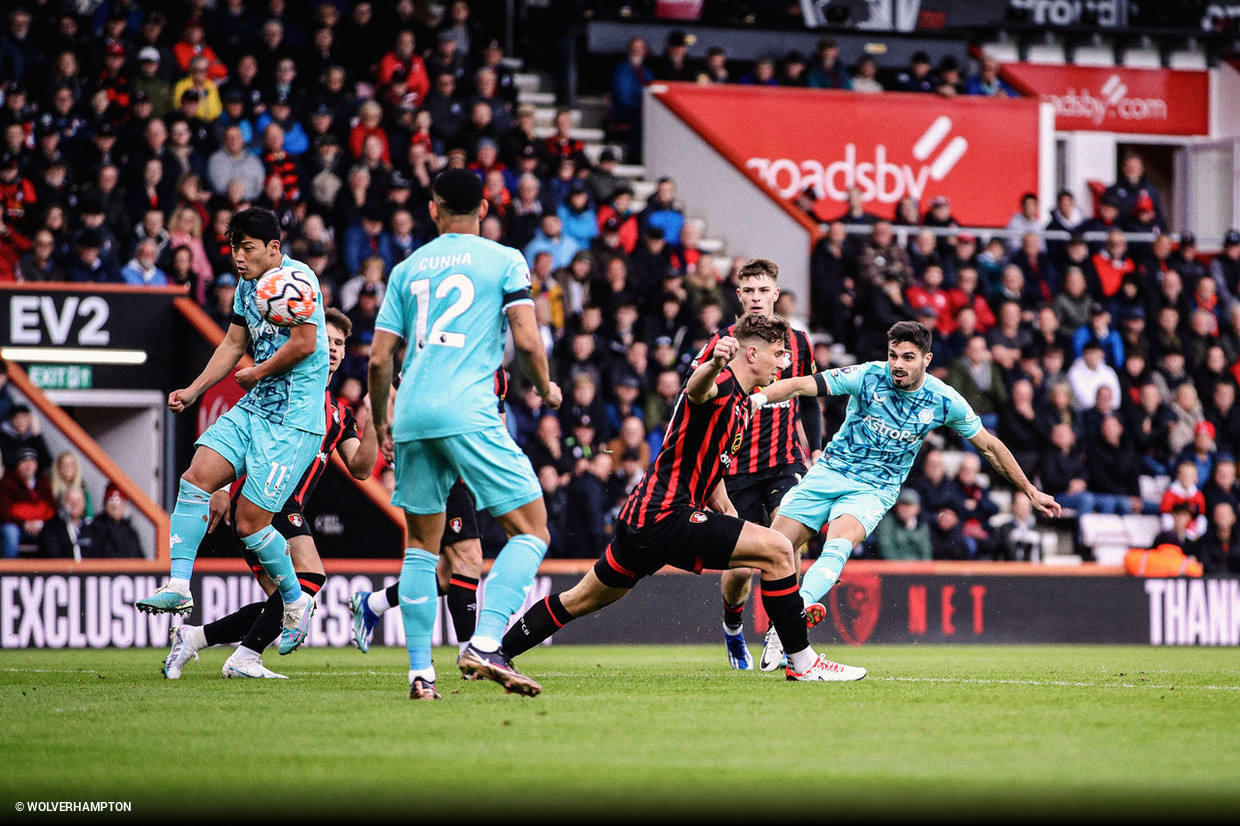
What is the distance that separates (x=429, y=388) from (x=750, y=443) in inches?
144

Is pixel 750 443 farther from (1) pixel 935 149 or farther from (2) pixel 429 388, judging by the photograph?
(1) pixel 935 149

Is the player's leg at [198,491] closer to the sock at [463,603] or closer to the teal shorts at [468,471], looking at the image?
the sock at [463,603]

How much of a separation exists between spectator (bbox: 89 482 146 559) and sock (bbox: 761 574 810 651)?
7605mm

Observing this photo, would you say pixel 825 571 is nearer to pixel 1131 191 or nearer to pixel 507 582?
pixel 507 582

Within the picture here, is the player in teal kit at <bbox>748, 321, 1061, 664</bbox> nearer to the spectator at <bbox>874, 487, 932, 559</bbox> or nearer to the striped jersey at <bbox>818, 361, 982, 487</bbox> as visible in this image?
the striped jersey at <bbox>818, 361, 982, 487</bbox>

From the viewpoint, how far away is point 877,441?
1084cm


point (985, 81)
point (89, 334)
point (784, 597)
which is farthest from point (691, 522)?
point (985, 81)

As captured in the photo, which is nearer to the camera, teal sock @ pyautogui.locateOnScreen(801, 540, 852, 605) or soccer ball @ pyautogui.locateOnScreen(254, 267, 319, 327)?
soccer ball @ pyautogui.locateOnScreen(254, 267, 319, 327)

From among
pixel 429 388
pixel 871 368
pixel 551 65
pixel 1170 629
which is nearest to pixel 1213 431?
pixel 1170 629

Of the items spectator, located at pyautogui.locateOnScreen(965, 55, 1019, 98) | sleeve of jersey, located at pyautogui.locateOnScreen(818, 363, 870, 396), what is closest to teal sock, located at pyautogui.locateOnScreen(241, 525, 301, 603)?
sleeve of jersey, located at pyautogui.locateOnScreen(818, 363, 870, 396)

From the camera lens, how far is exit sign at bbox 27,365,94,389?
16.6 m

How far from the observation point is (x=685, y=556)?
8.81m

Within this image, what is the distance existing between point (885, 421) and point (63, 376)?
29.1ft

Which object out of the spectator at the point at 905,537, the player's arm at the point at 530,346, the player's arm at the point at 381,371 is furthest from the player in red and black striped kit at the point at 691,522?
the spectator at the point at 905,537
